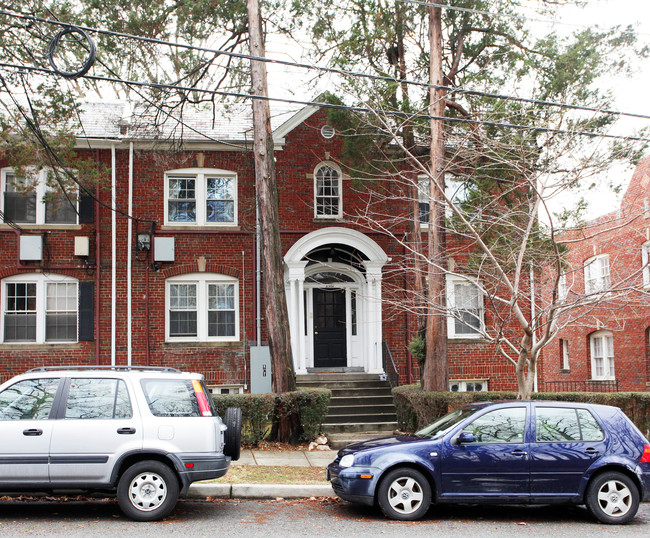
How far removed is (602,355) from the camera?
28.8 meters

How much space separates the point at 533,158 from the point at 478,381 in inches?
332

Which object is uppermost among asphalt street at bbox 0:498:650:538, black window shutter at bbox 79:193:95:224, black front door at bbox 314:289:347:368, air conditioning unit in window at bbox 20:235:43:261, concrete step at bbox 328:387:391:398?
black window shutter at bbox 79:193:95:224

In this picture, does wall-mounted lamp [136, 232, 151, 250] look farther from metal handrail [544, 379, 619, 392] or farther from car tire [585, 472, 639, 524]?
metal handrail [544, 379, 619, 392]

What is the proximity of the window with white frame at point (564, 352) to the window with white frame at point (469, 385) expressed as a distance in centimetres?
1368

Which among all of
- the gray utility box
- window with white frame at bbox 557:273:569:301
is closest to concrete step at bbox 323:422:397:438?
the gray utility box

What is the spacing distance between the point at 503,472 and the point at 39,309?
12978 mm

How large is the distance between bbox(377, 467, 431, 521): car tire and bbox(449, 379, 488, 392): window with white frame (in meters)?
10.8

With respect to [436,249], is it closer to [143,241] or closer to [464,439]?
[464,439]

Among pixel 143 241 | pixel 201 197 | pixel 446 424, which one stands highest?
pixel 201 197

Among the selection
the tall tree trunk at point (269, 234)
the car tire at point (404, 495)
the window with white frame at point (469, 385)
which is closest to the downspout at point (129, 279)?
the tall tree trunk at point (269, 234)

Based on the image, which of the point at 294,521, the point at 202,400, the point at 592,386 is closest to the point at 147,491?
the point at 202,400

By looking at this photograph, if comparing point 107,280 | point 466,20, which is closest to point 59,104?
point 107,280

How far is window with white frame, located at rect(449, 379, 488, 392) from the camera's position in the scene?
19156 mm

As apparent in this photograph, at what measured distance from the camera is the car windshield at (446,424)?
8961 mm
